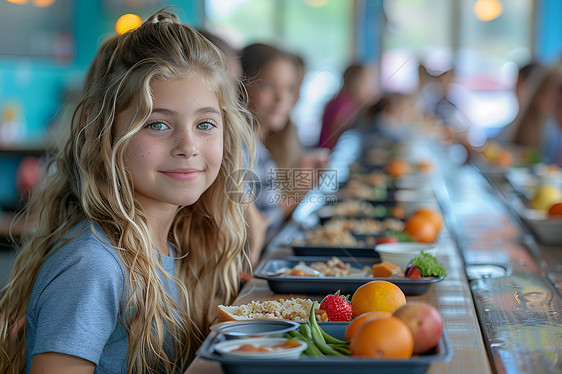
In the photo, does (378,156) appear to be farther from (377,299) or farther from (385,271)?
(377,299)

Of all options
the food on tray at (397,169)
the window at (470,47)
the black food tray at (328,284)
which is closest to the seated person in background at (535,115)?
the food on tray at (397,169)

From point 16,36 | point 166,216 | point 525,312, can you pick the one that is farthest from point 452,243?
point 16,36

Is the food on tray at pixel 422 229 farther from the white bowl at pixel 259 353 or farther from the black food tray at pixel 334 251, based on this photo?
the white bowl at pixel 259 353

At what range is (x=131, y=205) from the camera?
1.14m

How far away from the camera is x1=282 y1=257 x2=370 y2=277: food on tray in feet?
4.20

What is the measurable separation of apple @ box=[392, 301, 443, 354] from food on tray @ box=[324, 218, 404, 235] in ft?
3.29

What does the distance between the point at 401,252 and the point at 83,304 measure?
0.64m

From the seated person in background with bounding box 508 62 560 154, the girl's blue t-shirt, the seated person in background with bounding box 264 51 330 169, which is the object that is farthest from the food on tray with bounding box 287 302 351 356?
the seated person in background with bounding box 508 62 560 154

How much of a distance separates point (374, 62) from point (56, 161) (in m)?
7.75

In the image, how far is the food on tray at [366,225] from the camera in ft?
6.12

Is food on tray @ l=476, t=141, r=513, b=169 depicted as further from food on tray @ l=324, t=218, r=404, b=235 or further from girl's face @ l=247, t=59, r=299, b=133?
food on tray @ l=324, t=218, r=404, b=235

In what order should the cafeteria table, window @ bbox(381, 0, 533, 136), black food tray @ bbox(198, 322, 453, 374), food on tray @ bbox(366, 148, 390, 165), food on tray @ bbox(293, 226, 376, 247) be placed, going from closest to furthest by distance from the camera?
1. black food tray @ bbox(198, 322, 453, 374)
2. the cafeteria table
3. food on tray @ bbox(293, 226, 376, 247)
4. food on tray @ bbox(366, 148, 390, 165)
5. window @ bbox(381, 0, 533, 136)

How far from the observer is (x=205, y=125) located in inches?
46.4

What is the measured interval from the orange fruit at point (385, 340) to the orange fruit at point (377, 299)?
0.22 metres
